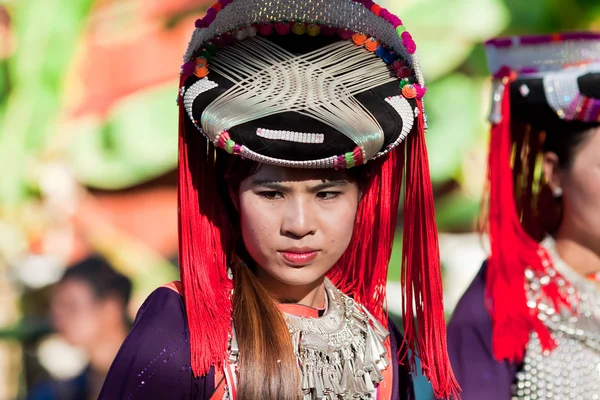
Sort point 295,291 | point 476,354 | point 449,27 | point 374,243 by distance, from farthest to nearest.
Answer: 1. point 449,27
2. point 476,354
3. point 374,243
4. point 295,291

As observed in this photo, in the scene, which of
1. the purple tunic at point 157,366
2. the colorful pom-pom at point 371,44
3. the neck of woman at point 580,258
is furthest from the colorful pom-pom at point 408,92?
the neck of woman at point 580,258

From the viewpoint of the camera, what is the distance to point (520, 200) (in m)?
2.52

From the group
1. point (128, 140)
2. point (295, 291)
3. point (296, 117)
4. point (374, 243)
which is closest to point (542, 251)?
point (374, 243)

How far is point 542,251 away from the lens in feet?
7.88

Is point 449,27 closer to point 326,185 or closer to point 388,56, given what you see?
point 388,56

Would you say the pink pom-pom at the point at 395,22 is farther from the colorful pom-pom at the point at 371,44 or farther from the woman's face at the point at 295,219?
the woman's face at the point at 295,219

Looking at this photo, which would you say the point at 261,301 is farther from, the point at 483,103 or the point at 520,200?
the point at 483,103

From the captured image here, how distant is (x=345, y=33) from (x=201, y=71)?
309 mm

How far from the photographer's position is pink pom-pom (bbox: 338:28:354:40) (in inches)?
68.0

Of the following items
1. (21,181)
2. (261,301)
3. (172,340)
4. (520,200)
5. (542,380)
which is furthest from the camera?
(21,181)

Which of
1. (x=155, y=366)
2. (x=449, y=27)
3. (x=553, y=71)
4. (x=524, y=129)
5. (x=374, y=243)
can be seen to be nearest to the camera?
(x=155, y=366)

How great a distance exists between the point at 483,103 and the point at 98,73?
5.46 feet

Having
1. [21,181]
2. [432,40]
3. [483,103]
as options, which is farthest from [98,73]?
[483,103]

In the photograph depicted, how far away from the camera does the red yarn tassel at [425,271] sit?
1.85 m
